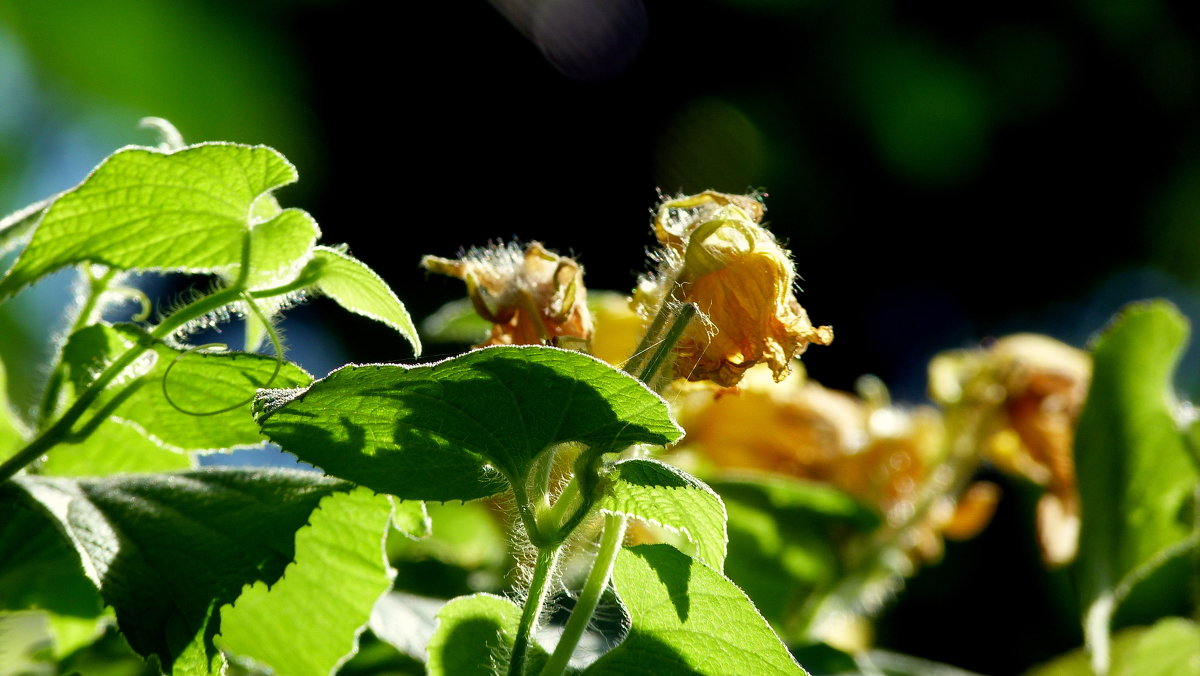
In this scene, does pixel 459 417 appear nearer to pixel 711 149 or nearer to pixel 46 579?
pixel 46 579

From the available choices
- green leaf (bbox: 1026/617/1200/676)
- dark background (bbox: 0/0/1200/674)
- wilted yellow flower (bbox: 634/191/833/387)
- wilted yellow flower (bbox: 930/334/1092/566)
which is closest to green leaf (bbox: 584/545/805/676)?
wilted yellow flower (bbox: 634/191/833/387)

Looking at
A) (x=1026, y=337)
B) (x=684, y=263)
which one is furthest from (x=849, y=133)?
(x=684, y=263)

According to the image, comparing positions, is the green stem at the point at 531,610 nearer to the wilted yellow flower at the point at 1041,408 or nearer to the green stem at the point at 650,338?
the green stem at the point at 650,338

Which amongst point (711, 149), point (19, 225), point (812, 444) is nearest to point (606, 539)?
point (19, 225)

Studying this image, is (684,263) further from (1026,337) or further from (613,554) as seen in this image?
(1026,337)

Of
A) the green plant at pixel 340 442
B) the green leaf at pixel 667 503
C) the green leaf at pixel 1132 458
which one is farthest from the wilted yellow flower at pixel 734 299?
the green leaf at pixel 1132 458

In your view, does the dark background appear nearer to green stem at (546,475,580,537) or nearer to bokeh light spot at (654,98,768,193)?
bokeh light spot at (654,98,768,193)
